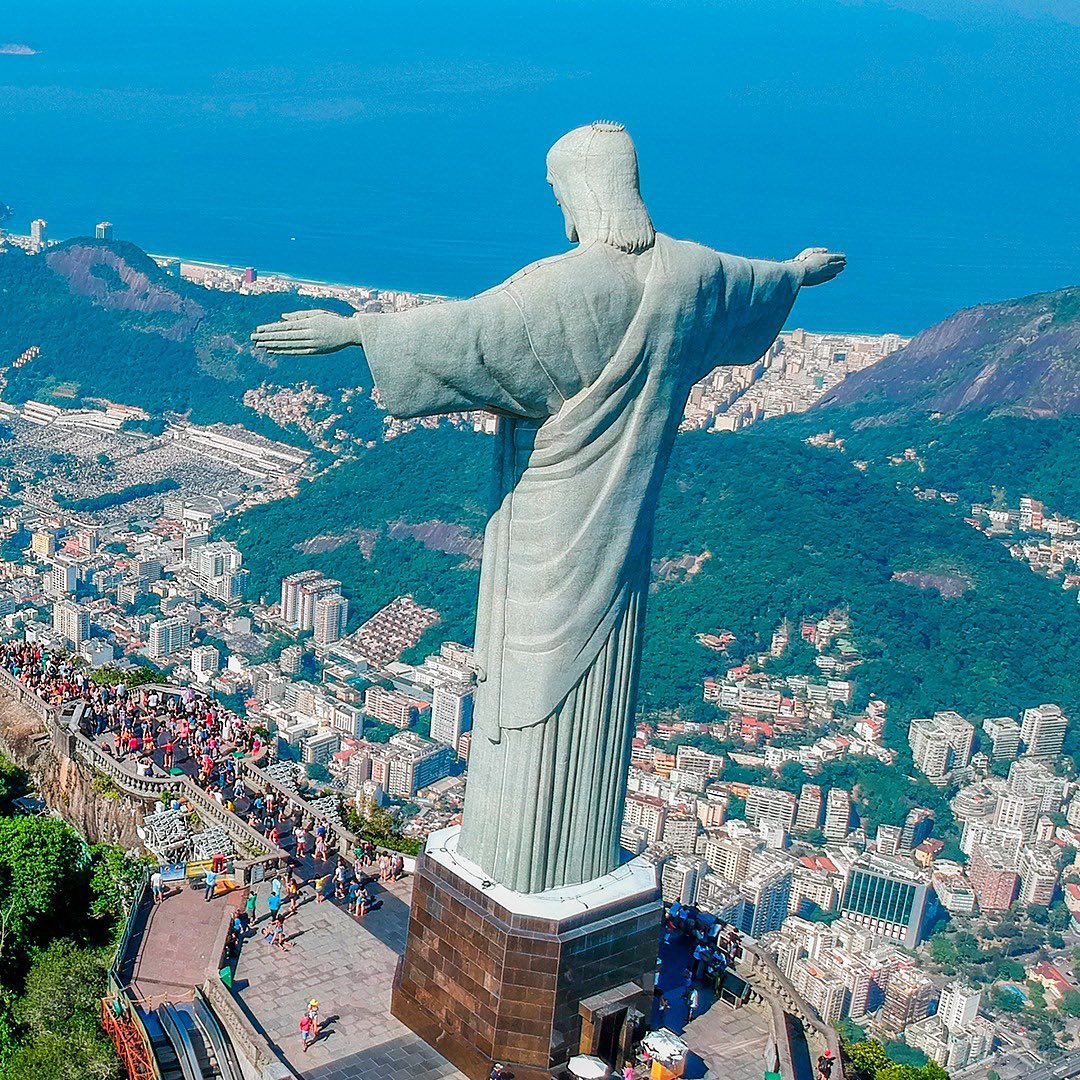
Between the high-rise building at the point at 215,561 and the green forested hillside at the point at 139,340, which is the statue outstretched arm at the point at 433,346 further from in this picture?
the green forested hillside at the point at 139,340

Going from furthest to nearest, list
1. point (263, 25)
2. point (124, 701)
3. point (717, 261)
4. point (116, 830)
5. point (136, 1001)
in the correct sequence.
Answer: point (263, 25), point (124, 701), point (116, 830), point (136, 1001), point (717, 261)

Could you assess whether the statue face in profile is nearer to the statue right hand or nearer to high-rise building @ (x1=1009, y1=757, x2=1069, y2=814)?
the statue right hand

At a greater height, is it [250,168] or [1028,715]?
[250,168]

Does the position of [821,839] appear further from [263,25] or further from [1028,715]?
[263,25]

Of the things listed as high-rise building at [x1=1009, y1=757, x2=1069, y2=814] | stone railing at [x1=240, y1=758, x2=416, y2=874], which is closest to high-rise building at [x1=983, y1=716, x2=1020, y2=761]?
high-rise building at [x1=1009, y1=757, x2=1069, y2=814]

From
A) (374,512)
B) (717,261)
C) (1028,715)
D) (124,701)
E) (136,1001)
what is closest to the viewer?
(717,261)

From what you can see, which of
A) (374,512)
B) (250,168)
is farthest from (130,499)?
(250,168)

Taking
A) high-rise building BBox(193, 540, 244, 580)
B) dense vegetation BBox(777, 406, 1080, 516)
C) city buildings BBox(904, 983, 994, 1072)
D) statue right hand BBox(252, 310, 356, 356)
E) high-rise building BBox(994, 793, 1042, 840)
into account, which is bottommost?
city buildings BBox(904, 983, 994, 1072)
